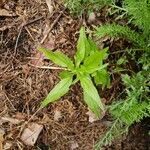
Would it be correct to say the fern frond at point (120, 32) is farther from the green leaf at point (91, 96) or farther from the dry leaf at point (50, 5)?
the dry leaf at point (50, 5)

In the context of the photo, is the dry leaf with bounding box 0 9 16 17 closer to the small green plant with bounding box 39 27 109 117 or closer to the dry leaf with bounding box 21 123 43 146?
the small green plant with bounding box 39 27 109 117

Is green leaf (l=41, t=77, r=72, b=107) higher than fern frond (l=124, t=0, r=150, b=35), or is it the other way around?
fern frond (l=124, t=0, r=150, b=35)

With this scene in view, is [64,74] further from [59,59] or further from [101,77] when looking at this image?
[101,77]

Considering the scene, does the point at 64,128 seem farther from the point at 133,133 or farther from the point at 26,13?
the point at 26,13

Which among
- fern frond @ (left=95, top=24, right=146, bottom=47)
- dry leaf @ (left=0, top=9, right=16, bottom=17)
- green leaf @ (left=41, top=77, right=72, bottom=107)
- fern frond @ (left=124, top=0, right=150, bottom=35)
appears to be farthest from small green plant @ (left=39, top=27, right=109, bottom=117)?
dry leaf @ (left=0, top=9, right=16, bottom=17)

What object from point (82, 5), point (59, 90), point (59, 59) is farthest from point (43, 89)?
point (82, 5)

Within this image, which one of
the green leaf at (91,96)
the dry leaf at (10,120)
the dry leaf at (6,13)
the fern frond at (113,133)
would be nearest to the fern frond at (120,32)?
the green leaf at (91,96)
